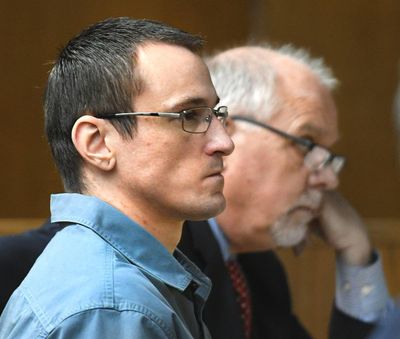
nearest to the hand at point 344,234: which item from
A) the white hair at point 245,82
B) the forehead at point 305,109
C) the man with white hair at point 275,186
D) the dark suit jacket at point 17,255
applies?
the man with white hair at point 275,186

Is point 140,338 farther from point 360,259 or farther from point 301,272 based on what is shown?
point 301,272

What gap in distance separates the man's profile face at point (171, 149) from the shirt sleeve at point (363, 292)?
142 centimetres

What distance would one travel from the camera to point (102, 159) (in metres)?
1.93

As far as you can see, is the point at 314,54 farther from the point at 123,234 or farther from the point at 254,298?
the point at 123,234

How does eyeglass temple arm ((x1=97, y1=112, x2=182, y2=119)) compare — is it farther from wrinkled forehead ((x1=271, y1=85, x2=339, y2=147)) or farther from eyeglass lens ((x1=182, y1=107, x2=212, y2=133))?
wrinkled forehead ((x1=271, y1=85, x2=339, y2=147))

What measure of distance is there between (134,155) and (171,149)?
0.23ft

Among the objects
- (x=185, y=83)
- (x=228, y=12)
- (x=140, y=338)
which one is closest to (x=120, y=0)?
(x=228, y=12)

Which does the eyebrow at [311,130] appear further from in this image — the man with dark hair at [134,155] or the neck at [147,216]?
the neck at [147,216]

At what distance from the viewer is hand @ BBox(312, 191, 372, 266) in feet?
11.2

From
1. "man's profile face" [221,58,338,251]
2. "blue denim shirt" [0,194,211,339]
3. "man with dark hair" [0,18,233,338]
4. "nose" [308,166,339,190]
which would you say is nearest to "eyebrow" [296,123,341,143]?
"man's profile face" [221,58,338,251]

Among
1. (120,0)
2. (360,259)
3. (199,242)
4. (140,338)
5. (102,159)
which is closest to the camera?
(140,338)

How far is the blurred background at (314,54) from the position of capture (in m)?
4.21

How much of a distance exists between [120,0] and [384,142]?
1.27m

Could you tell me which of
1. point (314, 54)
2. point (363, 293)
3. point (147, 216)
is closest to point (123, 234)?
point (147, 216)
